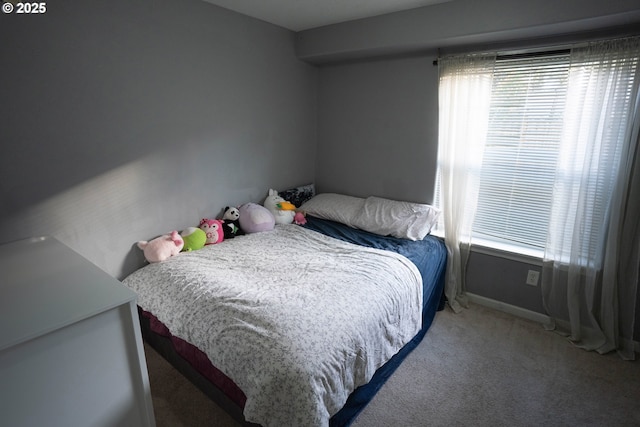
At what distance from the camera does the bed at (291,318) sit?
128cm

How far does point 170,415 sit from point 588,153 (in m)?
2.90

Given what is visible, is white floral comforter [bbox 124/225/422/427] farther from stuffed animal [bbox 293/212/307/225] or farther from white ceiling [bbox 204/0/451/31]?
white ceiling [bbox 204/0/451/31]

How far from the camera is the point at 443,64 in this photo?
8.17ft

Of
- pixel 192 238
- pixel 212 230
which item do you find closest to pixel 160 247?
pixel 192 238

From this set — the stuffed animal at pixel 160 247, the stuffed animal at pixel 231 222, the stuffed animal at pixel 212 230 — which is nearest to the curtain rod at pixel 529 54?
the stuffed animal at pixel 231 222

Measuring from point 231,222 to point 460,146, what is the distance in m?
1.94

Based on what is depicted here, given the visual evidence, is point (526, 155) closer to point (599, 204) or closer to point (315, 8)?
point (599, 204)

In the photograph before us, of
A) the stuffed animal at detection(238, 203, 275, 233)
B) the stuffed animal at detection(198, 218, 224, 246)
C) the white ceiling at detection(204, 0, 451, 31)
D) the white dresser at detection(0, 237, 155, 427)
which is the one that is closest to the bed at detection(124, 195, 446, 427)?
the stuffed animal at detection(198, 218, 224, 246)

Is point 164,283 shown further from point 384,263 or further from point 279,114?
point 279,114

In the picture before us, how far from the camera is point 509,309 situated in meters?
2.58

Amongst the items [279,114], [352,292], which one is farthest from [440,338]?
[279,114]

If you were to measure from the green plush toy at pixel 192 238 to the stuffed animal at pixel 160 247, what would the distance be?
10 cm

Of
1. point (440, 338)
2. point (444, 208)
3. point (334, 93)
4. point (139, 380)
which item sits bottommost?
point (440, 338)

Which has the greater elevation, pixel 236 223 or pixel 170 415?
pixel 236 223
